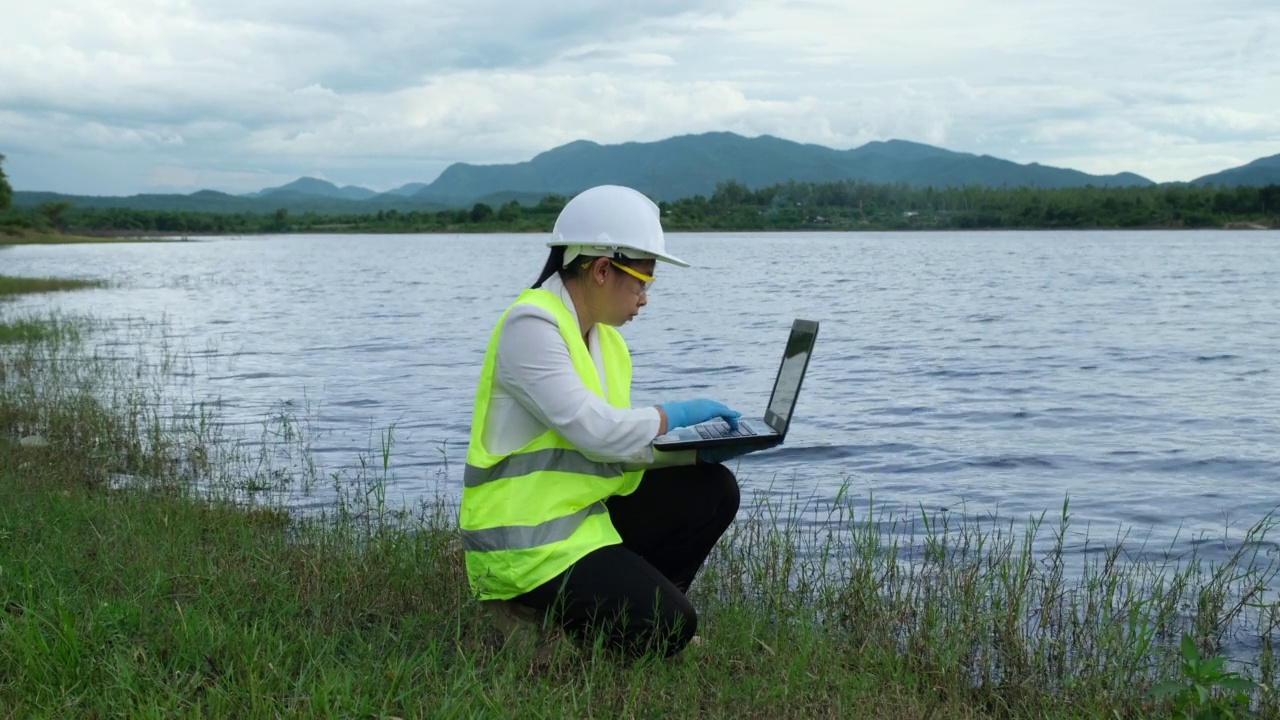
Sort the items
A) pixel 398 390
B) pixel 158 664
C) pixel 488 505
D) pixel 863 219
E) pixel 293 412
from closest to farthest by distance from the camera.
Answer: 1. pixel 158 664
2. pixel 488 505
3. pixel 293 412
4. pixel 398 390
5. pixel 863 219

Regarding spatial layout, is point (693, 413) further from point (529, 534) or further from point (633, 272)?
point (529, 534)

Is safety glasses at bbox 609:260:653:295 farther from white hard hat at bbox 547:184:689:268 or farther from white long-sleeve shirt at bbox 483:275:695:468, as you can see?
white long-sleeve shirt at bbox 483:275:695:468

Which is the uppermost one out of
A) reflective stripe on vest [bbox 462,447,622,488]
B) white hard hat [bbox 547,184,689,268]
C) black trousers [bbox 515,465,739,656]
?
white hard hat [bbox 547,184,689,268]

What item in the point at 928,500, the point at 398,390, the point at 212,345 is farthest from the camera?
the point at 212,345

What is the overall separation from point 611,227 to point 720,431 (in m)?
0.89

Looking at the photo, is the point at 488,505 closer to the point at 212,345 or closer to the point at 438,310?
the point at 212,345

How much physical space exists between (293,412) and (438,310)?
1923 cm

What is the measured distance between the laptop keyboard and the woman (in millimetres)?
38

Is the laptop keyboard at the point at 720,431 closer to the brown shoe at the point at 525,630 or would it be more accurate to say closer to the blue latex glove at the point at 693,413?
the blue latex glove at the point at 693,413

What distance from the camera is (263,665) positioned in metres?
4.04

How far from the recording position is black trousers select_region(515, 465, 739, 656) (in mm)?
4434

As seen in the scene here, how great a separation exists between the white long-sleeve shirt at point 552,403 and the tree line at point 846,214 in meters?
105

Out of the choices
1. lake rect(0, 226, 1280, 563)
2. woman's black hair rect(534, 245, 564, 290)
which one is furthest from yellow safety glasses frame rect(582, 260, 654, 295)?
lake rect(0, 226, 1280, 563)

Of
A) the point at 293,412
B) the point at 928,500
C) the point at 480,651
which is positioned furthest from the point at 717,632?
the point at 293,412
